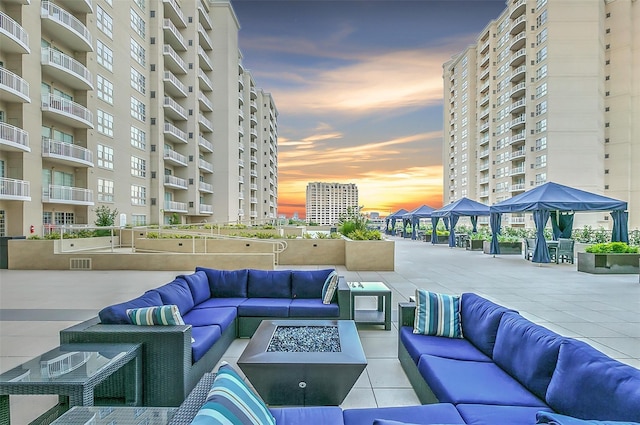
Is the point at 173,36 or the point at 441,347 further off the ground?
the point at 173,36

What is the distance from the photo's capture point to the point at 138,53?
2634cm

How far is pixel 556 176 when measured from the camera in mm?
34656

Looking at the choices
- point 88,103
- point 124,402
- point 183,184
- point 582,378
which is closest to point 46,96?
point 88,103

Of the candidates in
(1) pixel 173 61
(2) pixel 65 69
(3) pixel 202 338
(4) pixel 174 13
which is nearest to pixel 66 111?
(2) pixel 65 69

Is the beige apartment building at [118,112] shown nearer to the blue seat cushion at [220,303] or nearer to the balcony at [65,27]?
the balcony at [65,27]

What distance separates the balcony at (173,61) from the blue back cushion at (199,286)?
1167 inches

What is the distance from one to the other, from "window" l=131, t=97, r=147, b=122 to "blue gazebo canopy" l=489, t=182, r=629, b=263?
2567 cm

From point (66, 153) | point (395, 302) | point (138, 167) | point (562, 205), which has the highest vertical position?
point (138, 167)

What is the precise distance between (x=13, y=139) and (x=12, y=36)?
14.8 ft

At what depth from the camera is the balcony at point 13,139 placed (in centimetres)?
1521

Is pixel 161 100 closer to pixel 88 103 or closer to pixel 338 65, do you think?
pixel 88 103

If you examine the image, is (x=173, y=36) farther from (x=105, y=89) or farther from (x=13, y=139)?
(x=13, y=139)

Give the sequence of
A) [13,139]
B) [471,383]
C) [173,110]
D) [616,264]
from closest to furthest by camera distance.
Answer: [471,383]
[616,264]
[13,139]
[173,110]

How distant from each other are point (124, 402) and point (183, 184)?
30576mm
